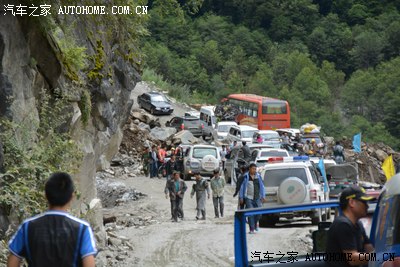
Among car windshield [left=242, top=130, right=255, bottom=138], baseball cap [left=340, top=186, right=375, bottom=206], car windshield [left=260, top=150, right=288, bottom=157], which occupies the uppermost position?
baseball cap [left=340, top=186, right=375, bottom=206]

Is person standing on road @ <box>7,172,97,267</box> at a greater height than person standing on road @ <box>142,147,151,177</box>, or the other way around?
person standing on road @ <box>7,172,97,267</box>

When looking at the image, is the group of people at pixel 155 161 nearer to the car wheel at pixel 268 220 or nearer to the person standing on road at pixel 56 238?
the car wheel at pixel 268 220

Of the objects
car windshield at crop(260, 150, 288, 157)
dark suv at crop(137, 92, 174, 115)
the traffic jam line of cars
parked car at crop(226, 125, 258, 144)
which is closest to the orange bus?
the traffic jam line of cars

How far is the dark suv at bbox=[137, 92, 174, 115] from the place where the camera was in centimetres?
5888

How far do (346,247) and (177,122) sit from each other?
47.1m

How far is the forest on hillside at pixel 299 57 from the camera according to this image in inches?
3878

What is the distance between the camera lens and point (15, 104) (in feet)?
45.6

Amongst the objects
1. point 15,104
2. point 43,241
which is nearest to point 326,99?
point 15,104

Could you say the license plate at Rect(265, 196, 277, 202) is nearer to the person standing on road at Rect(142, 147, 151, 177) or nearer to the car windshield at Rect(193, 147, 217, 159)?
the car windshield at Rect(193, 147, 217, 159)

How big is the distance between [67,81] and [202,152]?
1975cm

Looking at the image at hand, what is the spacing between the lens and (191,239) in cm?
2012

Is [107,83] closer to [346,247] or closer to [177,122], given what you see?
[346,247]

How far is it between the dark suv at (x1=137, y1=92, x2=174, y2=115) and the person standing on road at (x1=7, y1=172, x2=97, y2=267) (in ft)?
172

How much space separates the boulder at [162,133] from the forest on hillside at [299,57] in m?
24.3
